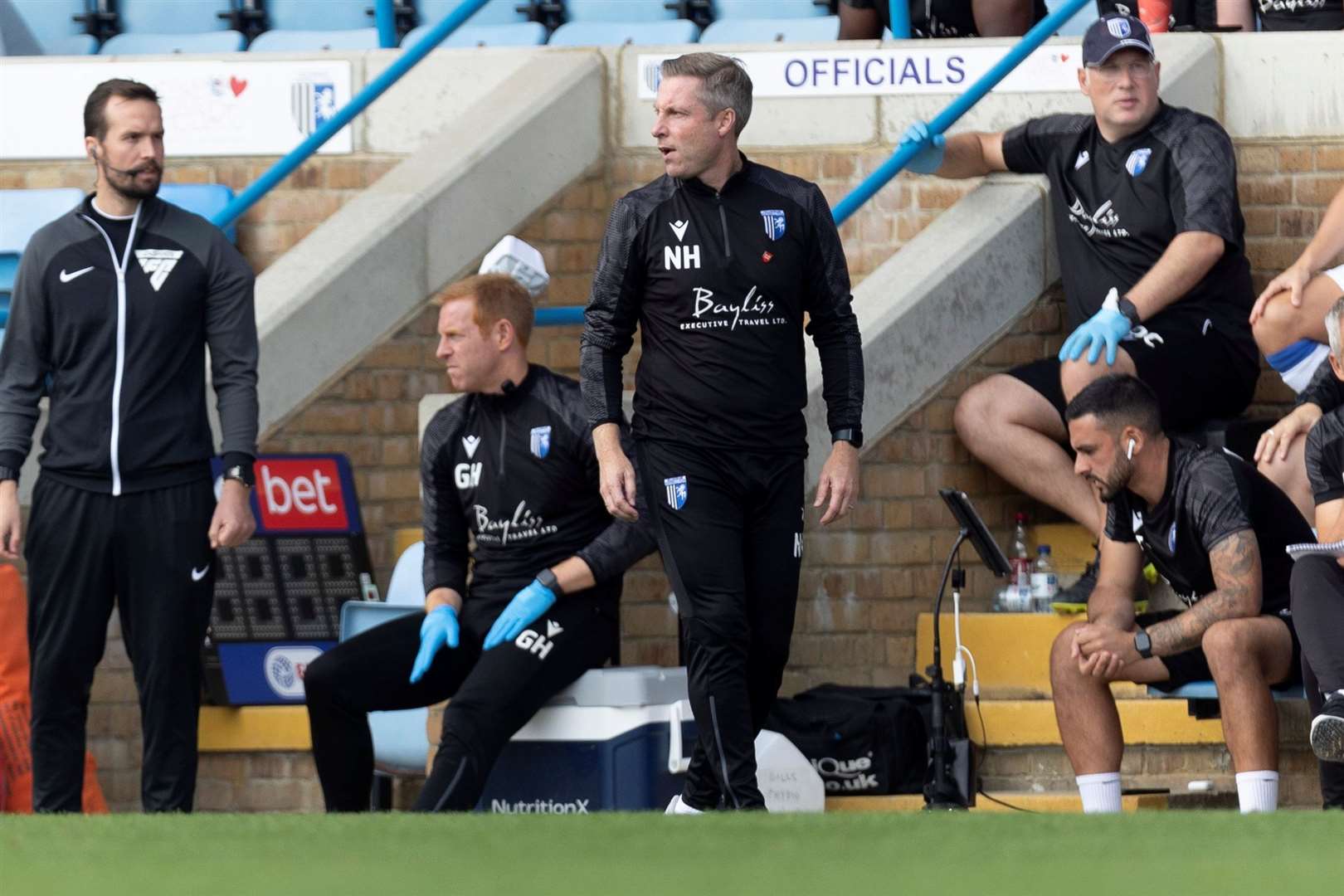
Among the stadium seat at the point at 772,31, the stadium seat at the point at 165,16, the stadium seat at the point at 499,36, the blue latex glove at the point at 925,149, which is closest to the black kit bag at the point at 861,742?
the blue latex glove at the point at 925,149

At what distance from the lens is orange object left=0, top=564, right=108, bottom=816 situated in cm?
619

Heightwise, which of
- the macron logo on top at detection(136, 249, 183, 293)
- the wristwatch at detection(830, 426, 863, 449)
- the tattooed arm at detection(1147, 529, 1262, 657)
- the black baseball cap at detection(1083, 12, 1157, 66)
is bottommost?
the tattooed arm at detection(1147, 529, 1262, 657)

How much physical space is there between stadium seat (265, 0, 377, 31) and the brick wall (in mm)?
1709

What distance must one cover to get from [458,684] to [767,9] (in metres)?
4.20

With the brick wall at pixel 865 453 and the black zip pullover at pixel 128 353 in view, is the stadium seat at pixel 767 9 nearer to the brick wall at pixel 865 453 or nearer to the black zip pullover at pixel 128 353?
the brick wall at pixel 865 453

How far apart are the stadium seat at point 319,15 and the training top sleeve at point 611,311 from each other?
4902 millimetres

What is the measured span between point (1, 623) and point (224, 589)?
39.8 inches

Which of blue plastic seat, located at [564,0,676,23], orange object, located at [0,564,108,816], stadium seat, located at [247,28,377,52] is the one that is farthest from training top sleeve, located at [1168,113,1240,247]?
stadium seat, located at [247,28,377,52]

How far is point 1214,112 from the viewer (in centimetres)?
742

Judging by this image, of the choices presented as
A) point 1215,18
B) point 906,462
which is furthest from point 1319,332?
point 1215,18

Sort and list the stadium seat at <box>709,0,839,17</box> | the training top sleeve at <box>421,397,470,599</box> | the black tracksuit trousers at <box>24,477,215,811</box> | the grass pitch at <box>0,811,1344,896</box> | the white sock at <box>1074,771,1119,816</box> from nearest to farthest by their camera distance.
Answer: the grass pitch at <box>0,811,1344,896</box> < the black tracksuit trousers at <box>24,477,215,811</box> < the white sock at <box>1074,771,1119,816</box> < the training top sleeve at <box>421,397,470,599</box> < the stadium seat at <box>709,0,839,17</box>

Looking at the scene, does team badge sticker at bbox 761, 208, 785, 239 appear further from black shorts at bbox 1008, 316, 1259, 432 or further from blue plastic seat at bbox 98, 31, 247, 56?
blue plastic seat at bbox 98, 31, 247, 56

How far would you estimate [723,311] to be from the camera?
198 inches

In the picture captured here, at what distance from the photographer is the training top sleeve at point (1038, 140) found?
696 cm
